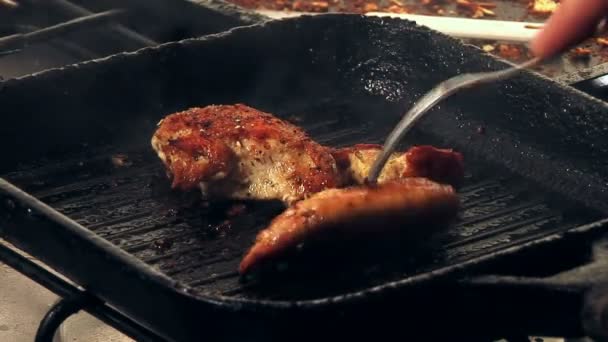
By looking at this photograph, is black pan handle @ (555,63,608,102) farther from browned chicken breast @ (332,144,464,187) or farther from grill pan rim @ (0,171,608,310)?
grill pan rim @ (0,171,608,310)

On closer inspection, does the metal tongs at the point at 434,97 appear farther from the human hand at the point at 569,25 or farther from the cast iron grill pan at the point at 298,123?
the human hand at the point at 569,25

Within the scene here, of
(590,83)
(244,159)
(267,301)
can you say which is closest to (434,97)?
(244,159)

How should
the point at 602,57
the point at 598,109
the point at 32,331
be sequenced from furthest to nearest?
the point at 602,57 → the point at 32,331 → the point at 598,109

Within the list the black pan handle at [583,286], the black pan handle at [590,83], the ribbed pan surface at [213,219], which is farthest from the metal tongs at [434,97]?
the black pan handle at [590,83]

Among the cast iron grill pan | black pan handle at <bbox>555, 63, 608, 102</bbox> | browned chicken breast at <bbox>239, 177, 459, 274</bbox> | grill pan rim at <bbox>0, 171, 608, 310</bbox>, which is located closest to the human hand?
grill pan rim at <bbox>0, 171, 608, 310</bbox>

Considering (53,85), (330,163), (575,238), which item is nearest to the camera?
(575,238)

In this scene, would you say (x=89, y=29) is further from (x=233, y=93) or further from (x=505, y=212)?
(x=505, y=212)

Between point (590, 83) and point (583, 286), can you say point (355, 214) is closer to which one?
point (583, 286)

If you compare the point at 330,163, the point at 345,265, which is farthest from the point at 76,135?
the point at 345,265
